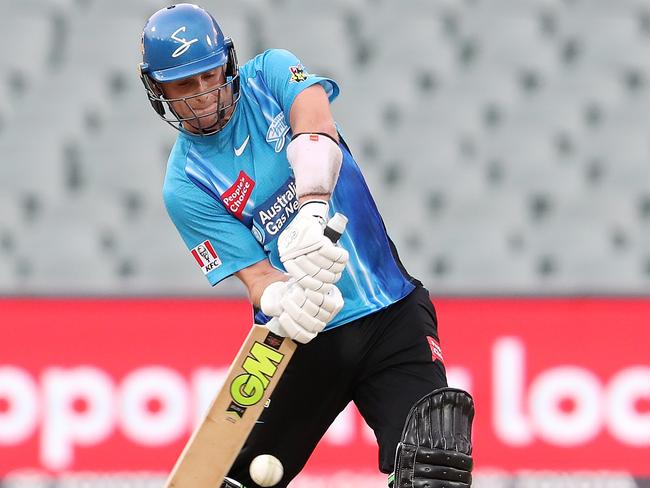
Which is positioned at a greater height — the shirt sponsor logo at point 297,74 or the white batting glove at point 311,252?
the shirt sponsor logo at point 297,74

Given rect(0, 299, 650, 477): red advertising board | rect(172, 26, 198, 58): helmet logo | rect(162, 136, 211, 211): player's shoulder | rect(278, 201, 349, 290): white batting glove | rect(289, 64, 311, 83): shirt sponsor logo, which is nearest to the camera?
rect(278, 201, 349, 290): white batting glove

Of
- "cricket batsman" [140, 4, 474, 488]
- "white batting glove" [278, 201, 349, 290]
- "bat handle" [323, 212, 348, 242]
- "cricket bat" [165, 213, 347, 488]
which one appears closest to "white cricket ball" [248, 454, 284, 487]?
"cricket batsman" [140, 4, 474, 488]

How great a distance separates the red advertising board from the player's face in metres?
2.59

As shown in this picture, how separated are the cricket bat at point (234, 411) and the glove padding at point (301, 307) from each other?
0.29 feet

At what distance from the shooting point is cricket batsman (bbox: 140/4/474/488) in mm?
3324

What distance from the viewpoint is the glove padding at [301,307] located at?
3.18 m

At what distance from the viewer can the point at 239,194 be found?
11.5ft

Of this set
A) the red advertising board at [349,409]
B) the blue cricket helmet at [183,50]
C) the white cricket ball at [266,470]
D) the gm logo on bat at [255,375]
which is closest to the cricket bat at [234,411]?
the gm logo on bat at [255,375]

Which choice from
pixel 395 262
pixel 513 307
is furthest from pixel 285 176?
pixel 513 307

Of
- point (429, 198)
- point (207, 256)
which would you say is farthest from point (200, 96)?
point (429, 198)

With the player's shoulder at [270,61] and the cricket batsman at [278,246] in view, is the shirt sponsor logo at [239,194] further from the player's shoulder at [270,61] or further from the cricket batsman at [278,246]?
the player's shoulder at [270,61]

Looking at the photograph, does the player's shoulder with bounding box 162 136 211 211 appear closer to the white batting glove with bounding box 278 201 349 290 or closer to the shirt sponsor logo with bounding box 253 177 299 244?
the shirt sponsor logo with bounding box 253 177 299 244

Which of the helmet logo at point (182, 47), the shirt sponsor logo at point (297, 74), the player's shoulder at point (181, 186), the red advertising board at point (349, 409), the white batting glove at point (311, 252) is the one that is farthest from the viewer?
the red advertising board at point (349, 409)

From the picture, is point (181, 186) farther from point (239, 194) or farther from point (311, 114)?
point (311, 114)
